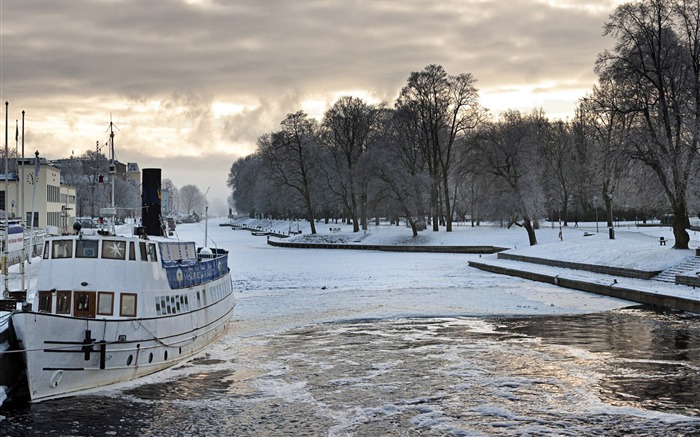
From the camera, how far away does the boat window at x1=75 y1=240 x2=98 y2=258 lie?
936 inches

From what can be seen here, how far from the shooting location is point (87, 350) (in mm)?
21328

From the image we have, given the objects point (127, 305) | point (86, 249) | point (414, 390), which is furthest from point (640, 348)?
point (86, 249)

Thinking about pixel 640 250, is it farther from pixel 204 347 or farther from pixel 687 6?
pixel 204 347

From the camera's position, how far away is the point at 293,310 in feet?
125

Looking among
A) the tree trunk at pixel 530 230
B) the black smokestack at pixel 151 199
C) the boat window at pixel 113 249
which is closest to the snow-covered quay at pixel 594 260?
the tree trunk at pixel 530 230

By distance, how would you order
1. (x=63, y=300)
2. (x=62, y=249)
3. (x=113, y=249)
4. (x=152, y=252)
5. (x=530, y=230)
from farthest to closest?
(x=530, y=230) → (x=152, y=252) → (x=113, y=249) → (x=62, y=249) → (x=63, y=300)

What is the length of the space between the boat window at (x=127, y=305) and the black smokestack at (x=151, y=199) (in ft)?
37.4

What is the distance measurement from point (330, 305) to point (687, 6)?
95.0 ft

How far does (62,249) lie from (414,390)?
40.8 ft

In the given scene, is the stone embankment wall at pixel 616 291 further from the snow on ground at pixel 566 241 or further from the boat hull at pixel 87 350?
the boat hull at pixel 87 350

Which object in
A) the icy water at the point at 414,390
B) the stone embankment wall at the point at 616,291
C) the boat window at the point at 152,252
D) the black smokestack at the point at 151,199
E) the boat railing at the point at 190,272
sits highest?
the black smokestack at the point at 151,199

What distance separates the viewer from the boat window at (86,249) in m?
23.8

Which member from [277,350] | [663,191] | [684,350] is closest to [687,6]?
[663,191]

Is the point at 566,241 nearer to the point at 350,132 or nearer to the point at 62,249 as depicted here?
the point at 350,132
